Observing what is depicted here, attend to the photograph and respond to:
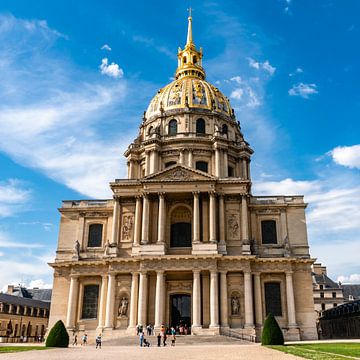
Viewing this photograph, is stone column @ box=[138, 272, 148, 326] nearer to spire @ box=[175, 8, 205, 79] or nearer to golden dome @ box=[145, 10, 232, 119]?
golden dome @ box=[145, 10, 232, 119]

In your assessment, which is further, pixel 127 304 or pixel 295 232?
pixel 295 232

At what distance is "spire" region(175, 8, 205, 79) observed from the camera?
64188mm

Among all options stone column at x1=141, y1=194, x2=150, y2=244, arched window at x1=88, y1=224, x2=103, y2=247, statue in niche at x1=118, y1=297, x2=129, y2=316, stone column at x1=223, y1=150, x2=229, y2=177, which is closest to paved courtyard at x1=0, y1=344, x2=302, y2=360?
statue in niche at x1=118, y1=297, x2=129, y2=316

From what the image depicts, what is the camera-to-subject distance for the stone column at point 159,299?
38.1 m

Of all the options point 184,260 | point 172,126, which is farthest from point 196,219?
point 172,126

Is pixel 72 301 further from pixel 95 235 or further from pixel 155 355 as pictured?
pixel 155 355

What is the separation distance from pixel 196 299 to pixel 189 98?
1108 inches

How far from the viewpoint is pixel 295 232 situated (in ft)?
145

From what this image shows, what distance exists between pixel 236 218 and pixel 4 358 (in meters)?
28.2

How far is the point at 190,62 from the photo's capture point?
6544 cm

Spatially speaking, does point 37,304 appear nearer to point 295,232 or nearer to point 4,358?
point 295,232

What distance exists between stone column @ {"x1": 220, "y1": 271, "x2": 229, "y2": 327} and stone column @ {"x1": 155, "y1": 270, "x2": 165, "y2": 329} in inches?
208

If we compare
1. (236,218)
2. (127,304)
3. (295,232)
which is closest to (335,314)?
(295,232)

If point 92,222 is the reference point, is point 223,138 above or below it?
above
